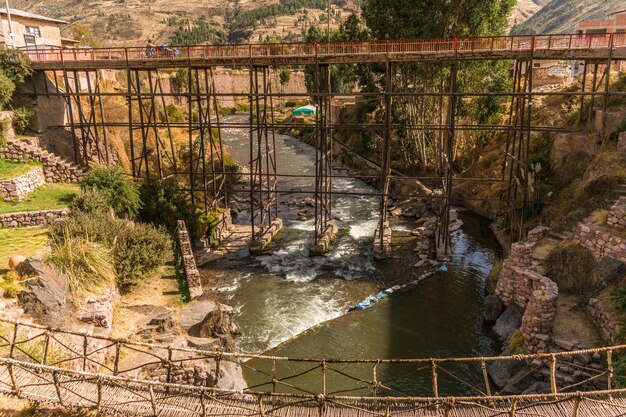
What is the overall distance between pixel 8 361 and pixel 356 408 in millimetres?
6235

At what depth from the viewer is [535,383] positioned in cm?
1223

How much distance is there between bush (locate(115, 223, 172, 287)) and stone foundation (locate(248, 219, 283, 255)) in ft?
15.8

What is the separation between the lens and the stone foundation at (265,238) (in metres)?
22.5

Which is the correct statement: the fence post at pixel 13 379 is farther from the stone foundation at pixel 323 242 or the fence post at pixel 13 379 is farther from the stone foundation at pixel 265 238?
the stone foundation at pixel 323 242

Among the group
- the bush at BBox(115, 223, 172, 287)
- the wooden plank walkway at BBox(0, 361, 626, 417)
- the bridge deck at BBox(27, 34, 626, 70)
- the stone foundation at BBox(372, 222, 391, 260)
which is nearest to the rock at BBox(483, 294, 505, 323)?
the stone foundation at BBox(372, 222, 391, 260)

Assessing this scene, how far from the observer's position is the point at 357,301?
1834 centimetres

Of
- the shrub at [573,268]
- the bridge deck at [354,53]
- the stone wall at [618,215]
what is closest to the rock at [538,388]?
the shrub at [573,268]

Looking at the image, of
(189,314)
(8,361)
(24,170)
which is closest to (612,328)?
(189,314)

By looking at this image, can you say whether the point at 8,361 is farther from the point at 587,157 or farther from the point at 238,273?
the point at 587,157

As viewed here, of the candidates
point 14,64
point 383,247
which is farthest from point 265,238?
point 14,64

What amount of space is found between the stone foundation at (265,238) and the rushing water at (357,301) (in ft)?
1.43

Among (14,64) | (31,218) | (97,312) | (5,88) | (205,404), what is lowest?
(97,312)

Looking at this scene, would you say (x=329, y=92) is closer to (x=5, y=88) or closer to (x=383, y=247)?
(x=383, y=247)

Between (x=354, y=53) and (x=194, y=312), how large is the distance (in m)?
11.8
